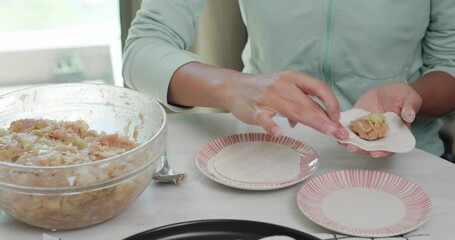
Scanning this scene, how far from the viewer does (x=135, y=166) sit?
2.66 feet

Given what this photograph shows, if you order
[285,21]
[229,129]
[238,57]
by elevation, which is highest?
[285,21]

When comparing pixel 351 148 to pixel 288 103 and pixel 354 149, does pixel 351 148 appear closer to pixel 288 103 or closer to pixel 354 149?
pixel 354 149

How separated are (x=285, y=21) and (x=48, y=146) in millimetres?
643

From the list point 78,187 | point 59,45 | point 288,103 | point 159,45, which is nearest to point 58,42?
point 59,45

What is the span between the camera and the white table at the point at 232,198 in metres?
0.83

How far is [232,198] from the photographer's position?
0.90 m

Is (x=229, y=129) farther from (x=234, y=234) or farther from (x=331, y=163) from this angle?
(x=234, y=234)

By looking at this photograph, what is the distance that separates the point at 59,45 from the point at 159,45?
1668 millimetres

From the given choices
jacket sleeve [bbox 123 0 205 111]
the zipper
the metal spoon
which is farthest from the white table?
the zipper

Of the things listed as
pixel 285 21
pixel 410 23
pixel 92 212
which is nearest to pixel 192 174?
pixel 92 212

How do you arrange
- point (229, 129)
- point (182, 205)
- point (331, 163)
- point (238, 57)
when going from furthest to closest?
point (238, 57), point (229, 129), point (331, 163), point (182, 205)

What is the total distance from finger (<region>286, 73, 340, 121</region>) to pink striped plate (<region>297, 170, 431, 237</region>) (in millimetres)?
98

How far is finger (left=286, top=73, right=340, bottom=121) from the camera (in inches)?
38.0

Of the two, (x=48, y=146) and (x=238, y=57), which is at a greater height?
(x=48, y=146)
